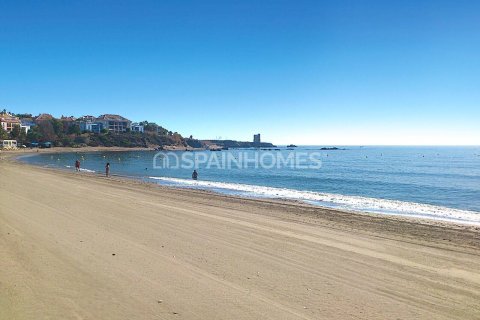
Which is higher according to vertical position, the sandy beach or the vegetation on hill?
the vegetation on hill

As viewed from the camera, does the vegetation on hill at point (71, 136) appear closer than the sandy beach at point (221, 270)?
No

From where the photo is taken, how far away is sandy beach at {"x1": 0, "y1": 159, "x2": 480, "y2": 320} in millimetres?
5250

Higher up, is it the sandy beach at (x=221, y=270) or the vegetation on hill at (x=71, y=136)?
the vegetation on hill at (x=71, y=136)

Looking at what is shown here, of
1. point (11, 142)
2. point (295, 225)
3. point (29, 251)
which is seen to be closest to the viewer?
point (29, 251)

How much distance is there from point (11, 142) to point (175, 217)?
12468cm

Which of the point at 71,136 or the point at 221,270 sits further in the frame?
the point at 71,136

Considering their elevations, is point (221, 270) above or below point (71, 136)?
below

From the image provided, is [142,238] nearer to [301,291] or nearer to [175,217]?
[175,217]

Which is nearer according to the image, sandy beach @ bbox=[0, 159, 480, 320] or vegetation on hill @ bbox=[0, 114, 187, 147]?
sandy beach @ bbox=[0, 159, 480, 320]

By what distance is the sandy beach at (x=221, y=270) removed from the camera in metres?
5.25

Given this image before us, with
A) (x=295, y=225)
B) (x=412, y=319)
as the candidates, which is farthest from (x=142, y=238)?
(x=412, y=319)

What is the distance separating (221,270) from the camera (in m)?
7.11

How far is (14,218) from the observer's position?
11.2 metres

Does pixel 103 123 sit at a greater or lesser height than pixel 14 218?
greater
